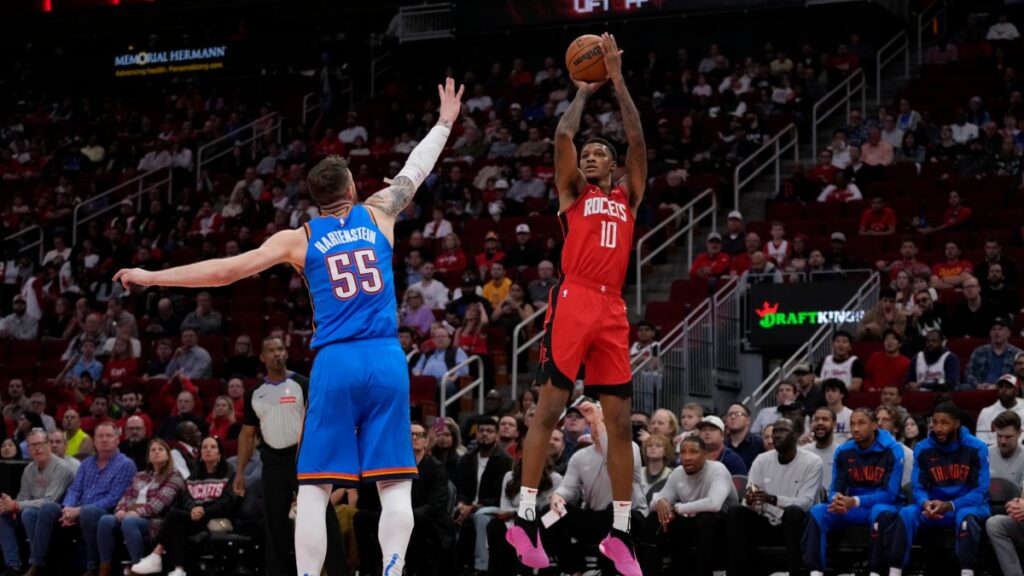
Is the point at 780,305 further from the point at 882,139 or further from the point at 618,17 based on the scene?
the point at 618,17

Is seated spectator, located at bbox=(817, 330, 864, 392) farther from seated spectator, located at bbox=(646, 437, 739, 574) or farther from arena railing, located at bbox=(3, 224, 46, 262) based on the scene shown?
arena railing, located at bbox=(3, 224, 46, 262)

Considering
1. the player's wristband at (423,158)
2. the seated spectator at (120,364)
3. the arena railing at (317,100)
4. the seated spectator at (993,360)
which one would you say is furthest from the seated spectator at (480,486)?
the arena railing at (317,100)

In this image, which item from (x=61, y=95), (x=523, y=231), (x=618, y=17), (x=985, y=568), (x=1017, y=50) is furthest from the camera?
(x=61, y=95)

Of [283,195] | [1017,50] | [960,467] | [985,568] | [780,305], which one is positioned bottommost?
[985,568]

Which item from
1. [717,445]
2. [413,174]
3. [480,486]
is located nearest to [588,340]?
[413,174]

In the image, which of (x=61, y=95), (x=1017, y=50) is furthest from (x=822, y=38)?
(x=61, y=95)

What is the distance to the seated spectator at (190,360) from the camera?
18234mm

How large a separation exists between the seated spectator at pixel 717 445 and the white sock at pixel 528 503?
13.2 ft

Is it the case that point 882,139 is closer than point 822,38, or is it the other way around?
point 882,139

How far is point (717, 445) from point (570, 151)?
485 centimetres

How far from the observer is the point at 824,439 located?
1208 centimetres

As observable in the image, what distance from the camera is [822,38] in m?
23.4

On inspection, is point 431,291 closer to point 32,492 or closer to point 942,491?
point 32,492

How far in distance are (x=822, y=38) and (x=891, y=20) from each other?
121 centimetres
